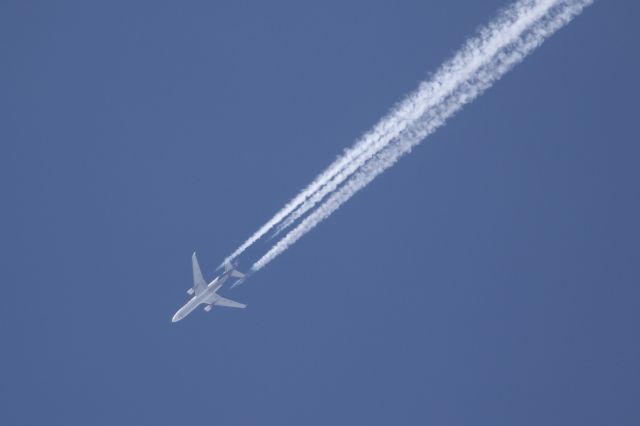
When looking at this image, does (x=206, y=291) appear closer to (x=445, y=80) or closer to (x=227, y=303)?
(x=227, y=303)

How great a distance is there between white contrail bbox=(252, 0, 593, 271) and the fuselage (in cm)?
618

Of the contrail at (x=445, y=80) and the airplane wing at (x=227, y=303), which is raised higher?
the airplane wing at (x=227, y=303)

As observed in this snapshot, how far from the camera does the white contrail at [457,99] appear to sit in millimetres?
36531

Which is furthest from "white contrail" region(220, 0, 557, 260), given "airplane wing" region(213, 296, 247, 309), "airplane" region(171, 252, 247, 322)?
"airplane wing" region(213, 296, 247, 309)

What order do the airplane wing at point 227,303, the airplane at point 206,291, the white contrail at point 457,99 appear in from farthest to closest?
the airplane wing at point 227,303 → the airplane at point 206,291 → the white contrail at point 457,99

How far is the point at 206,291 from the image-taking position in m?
49.7

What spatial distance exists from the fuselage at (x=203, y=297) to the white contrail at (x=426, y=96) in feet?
16.4

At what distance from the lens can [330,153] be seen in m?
55.0

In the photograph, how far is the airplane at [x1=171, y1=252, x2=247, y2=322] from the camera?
160 ft

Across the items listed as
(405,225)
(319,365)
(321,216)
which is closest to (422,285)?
(405,225)

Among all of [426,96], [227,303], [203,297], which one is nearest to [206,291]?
[203,297]

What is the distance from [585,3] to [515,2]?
111 inches

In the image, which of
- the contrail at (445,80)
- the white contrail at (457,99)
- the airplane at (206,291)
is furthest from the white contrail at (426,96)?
the airplane at (206,291)

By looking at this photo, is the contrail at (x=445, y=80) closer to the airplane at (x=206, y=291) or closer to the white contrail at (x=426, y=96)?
the white contrail at (x=426, y=96)
